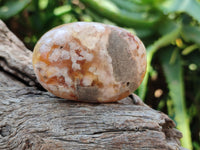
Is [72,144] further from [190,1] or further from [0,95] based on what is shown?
[190,1]

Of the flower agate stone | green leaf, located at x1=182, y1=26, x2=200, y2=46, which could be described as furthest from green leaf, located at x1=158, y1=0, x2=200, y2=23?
the flower agate stone

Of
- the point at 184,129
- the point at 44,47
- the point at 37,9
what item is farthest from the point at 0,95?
the point at 37,9

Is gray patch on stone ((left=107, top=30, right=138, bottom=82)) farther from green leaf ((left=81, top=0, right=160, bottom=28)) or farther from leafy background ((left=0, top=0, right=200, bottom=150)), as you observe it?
green leaf ((left=81, top=0, right=160, bottom=28))

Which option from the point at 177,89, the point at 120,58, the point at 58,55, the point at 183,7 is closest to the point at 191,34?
the point at 183,7

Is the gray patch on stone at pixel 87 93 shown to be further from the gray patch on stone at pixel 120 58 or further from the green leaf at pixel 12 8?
the green leaf at pixel 12 8

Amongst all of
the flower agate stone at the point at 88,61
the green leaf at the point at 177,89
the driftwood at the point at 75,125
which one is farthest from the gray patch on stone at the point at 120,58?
the green leaf at the point at 177,89

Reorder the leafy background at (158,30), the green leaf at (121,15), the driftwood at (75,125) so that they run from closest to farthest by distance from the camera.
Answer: the driftwood at (75,125), the leafy background at (158,30), the green leaf at (121,15)
